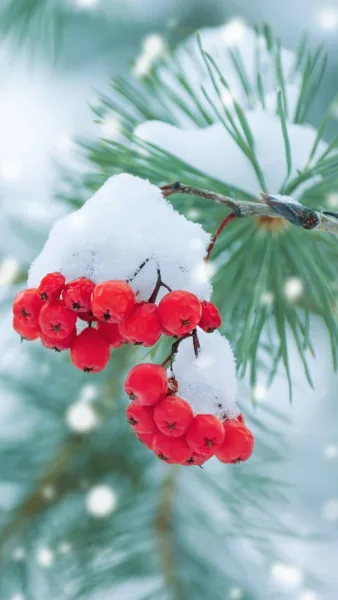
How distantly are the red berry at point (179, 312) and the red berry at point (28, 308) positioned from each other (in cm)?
9

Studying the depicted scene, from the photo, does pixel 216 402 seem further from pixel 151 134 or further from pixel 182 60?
pixel 182 60

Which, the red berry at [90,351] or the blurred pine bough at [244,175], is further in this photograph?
the blurred pine bough at [244,175]

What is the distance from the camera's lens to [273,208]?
1.24 ft

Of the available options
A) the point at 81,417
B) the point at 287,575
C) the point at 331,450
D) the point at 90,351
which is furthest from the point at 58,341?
the point at 331,450

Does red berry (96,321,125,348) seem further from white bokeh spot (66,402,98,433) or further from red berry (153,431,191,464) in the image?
white bokeh spot (66,402,98,433)

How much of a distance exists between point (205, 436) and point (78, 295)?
0.37 ft

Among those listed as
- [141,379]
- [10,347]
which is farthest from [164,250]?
[10,347]

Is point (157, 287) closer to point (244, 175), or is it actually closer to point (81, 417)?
point (244, 175)

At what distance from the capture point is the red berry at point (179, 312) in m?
0.35

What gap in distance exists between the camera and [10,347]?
892 mm

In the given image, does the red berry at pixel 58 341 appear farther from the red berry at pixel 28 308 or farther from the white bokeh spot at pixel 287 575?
the white bokeh spot at pixel 287 575

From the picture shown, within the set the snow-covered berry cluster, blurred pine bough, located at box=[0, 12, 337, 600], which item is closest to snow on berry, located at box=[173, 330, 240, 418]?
the snow-covered berry cluster

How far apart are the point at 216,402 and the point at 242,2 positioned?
3.02ft

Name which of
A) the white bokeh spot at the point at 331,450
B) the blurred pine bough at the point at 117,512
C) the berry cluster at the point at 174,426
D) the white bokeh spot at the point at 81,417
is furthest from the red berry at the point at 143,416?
the white bokeh spot at the point at 331,450
